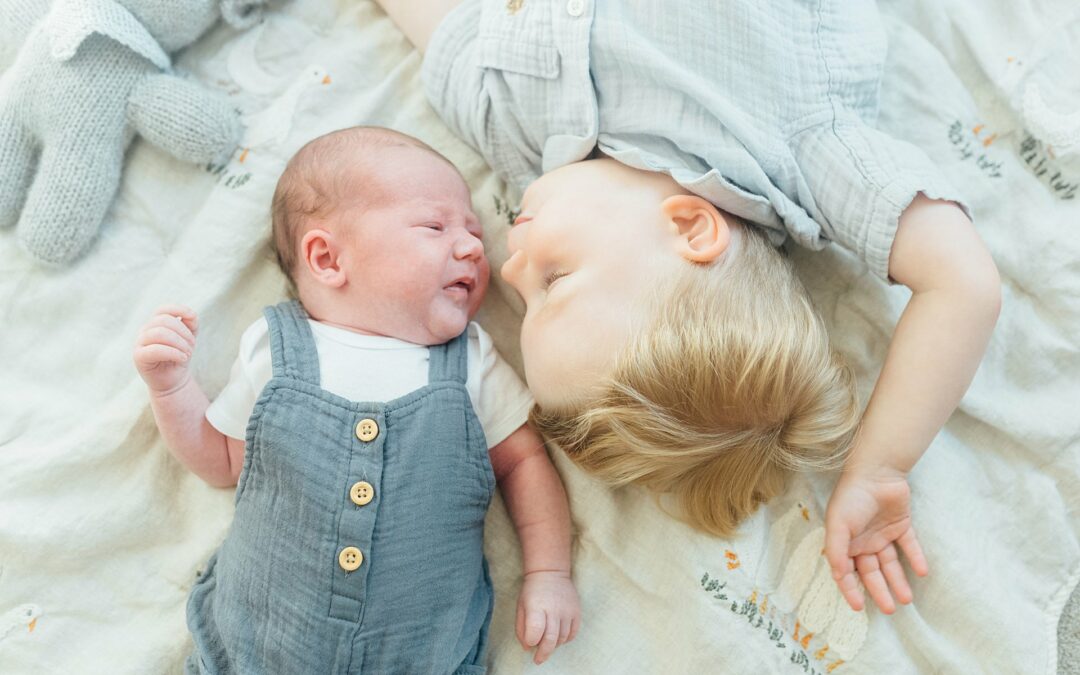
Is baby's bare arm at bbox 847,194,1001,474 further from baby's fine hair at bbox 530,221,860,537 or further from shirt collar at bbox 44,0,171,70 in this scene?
shirt collar at bbox 44,0,171,70

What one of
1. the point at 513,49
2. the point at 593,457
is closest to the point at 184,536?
the point at 593,457

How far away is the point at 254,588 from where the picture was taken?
3.35ft

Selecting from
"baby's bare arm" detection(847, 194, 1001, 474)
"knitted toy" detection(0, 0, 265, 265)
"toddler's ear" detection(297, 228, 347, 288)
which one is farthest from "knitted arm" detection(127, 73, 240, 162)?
"baby's bare arm" detection(847, 194, 1001, 474)

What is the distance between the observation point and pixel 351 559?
38.6 inches

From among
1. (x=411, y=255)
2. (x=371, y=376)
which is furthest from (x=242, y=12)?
(x=371, y=376)

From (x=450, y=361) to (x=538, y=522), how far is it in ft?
0.78

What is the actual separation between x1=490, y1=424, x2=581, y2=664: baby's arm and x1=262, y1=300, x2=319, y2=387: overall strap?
0.85 ft

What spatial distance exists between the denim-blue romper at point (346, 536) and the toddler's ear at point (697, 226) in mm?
329

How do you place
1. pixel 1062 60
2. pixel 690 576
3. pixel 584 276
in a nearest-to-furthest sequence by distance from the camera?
1. pixel 584 276
2. pixel 690 576
3. pixel 1062 60

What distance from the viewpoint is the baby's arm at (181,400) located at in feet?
3.42

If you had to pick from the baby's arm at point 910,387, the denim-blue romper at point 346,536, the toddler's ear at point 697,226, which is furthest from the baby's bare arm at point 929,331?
the denim-blue romper at point 346,536

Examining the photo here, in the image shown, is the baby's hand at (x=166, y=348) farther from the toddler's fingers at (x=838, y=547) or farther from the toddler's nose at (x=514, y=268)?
the toddler's fingers at (x=838, y=547)

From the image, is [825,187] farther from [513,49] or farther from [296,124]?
[296,124]

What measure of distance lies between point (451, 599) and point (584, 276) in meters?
0.41
